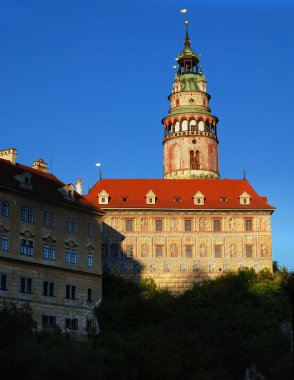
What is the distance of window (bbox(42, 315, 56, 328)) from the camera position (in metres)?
48.8

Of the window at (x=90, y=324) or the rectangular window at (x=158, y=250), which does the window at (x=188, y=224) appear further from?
the window at (x=90, y=324)

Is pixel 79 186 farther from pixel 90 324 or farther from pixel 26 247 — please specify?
pixel 26 247

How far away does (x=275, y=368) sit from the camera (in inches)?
2008

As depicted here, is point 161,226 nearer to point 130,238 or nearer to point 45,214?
point 130,238

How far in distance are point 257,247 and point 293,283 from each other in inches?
2039

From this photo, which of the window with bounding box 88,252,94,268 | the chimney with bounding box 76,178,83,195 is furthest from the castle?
the window with bounding box 88,252,94,268

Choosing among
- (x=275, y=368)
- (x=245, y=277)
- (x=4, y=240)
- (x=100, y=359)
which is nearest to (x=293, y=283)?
(x=100, y=359)

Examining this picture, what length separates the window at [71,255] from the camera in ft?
170

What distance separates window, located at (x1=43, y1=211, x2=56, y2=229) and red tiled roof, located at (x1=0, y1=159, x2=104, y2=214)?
109 centimetres

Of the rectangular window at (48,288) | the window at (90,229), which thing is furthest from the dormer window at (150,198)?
the rectangular window at (48,288)

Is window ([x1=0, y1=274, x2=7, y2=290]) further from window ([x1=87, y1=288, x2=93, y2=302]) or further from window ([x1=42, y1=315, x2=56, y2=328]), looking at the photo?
window ([x1=87, y1=288, x2=93, y2=302])

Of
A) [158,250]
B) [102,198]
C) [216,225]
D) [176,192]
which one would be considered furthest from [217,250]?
[102,198]

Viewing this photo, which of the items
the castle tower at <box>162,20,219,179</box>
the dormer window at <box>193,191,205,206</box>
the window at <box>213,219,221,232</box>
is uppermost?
the castle tower at <box>162,20,219,179</box>

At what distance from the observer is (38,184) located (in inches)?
2060
